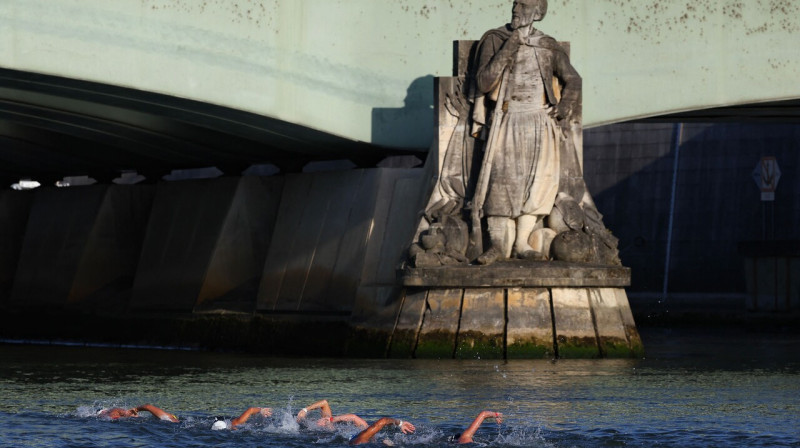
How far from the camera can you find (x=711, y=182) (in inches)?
2224

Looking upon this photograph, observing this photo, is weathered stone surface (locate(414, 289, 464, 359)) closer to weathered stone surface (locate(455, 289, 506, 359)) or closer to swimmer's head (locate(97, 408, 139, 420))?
weathered stone surface (locate(455, 289, 506, 359))

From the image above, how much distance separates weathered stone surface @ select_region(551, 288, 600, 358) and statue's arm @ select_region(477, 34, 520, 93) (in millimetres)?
4194

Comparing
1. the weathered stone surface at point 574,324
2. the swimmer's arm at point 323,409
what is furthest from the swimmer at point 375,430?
the weathered stone surface at point 574,324

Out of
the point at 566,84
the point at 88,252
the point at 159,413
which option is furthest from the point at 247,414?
the point at 88,252

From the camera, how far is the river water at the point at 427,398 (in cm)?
1758

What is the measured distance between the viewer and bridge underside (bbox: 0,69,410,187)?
105 feet

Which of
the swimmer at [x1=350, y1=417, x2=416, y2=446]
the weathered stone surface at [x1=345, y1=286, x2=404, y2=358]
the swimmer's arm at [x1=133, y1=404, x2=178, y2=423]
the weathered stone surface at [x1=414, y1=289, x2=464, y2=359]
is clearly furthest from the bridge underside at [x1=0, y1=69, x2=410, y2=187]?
the swimmer at [x1=350, y1=417, x2=416, y2=446]

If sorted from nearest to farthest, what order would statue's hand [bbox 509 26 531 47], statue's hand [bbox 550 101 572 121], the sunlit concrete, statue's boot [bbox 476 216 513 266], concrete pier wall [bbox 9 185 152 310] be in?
statue's boot [bbox 476 216 513 266] → statue's hand [bbox 509 26 531 47] → statue's hand [bbox 550 101 572 121] → the sunlit concrete → concrete pier wall [bbox 9 185 152 310]

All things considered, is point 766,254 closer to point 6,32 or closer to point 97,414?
point 6,32

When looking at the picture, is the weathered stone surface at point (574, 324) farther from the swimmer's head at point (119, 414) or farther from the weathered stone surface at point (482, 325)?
the swimmer's head at point (119, 414)

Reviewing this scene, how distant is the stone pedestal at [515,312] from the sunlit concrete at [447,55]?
16.4ft

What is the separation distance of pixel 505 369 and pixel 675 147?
3207 cm

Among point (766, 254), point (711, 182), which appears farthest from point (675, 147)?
point (766, 254)

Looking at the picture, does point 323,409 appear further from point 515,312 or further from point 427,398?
point 515,312
